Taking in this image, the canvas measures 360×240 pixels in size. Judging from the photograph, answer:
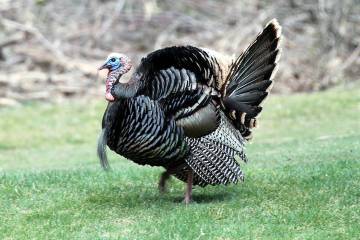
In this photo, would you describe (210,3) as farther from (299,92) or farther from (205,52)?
(205,52)

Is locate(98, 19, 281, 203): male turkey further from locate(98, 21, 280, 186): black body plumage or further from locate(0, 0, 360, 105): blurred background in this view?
locate(0, 0, 360, 105): blurred background

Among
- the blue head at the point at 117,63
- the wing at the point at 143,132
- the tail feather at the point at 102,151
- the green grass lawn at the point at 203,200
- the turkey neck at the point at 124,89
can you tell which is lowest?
the green grass lawn at the point at 203,200

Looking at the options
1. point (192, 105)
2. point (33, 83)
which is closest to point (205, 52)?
point (192, 105)

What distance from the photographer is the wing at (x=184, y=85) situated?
26.4 feet

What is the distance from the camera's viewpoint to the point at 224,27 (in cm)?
2205

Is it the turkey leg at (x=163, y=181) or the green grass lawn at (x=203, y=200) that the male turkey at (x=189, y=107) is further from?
the green grass lawn at (x=203, y=200)

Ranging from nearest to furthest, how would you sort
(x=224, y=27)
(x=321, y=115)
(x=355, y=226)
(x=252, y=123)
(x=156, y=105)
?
(x=355, y=226) → (x=156, y=105) → (x=252, y=123) → (x=321, y=115) → (x=224, y=27)

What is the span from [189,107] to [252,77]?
91 cm

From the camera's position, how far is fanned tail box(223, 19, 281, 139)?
853 cm

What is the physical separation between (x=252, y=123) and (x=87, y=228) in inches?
94.7

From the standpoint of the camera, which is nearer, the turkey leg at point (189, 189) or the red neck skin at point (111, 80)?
the red neck skin at point (111, 80)

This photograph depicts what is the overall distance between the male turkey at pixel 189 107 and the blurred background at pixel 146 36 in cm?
1168

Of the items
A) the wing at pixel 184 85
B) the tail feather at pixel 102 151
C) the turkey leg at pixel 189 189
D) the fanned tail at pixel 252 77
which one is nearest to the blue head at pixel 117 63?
the wing at pixel 184 85

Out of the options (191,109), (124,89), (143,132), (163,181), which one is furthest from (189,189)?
(124,89)
